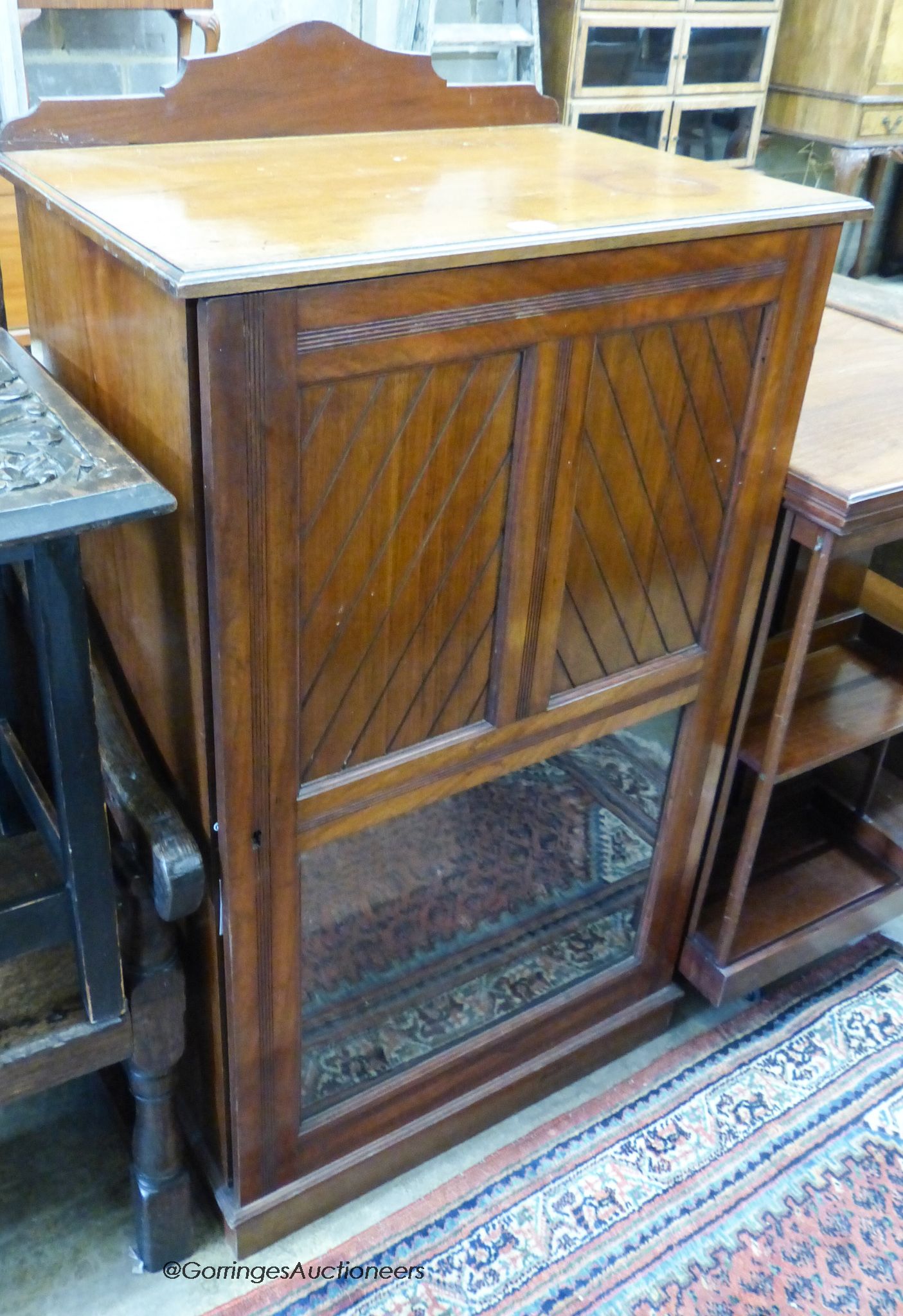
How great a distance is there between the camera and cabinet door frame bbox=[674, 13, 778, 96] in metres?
3.03

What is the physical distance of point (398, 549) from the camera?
3.29 ft

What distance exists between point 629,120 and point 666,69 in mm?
165

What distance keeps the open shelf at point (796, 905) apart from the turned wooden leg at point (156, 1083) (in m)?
0.74

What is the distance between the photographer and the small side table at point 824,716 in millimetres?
1254

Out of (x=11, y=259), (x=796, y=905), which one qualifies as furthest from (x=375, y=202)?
(x=796, y=905)

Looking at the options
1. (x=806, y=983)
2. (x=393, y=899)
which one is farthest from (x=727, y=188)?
(x=806, y=983)

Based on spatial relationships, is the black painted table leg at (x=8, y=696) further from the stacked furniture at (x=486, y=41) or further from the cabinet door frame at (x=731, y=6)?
the cabinet door frame at (x=731, y=6)

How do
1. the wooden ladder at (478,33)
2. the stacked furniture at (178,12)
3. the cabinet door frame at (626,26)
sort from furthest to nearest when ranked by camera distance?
the cabinet door frame at (626,26), the wooden ladder at (478,33), the stacked furniture at (178,12)

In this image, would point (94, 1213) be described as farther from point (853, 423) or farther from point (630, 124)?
point (630, 124)

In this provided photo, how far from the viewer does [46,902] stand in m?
1.02

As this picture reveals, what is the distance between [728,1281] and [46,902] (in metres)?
0.91

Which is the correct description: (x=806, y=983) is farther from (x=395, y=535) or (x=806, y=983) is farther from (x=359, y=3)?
(x=359, y=3)

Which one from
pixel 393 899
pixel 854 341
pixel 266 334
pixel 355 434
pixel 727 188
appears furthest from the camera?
pixel 854 341

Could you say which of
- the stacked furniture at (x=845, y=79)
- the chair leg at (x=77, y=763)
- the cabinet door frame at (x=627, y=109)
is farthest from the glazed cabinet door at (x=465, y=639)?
the stacked furniture at (x=845, y=79)
